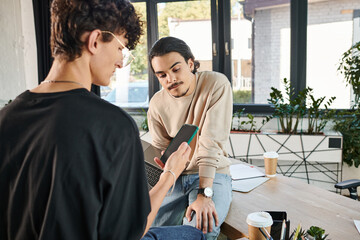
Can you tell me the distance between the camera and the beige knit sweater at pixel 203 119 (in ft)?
5.60

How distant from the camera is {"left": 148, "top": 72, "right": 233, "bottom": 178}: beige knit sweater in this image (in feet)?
5.60

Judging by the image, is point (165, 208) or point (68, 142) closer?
point (68, 142)

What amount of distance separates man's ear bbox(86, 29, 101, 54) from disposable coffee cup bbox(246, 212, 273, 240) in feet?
2.43

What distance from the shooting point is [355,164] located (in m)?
3.21

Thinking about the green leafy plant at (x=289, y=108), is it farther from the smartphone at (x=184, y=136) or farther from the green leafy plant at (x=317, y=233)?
the green leafy plant at (x=317, y=233)

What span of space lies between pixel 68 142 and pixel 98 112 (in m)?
0.09

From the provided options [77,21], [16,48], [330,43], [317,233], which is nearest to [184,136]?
[317,233]

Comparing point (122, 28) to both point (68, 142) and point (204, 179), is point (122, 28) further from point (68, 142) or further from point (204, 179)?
point (204, 179)

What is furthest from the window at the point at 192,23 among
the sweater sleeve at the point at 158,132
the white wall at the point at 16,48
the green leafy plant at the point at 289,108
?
the sweater sleeve at the point at 158,132

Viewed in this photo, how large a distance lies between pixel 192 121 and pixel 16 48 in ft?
8.84

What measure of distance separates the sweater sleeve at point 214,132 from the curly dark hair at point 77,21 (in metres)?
0.93

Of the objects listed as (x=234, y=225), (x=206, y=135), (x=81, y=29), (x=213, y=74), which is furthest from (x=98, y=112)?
(x=213, y=74)

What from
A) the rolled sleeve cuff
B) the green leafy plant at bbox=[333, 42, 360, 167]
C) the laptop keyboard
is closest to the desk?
the rolled sleeve cuff

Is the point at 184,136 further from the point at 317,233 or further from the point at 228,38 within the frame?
the point at 228,38
